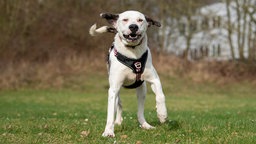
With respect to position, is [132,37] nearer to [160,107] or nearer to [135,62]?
[135,62]

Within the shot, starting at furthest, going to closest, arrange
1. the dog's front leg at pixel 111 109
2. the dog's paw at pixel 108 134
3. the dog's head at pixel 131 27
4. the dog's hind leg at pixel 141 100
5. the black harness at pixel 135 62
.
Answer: the dog's hind leg at pixel 141 100, the black harness at pixel 135 62, the dog's head at pixel 131 27, the dog's front leg at pixel 111 109, the dog's paw at pixel 108 134

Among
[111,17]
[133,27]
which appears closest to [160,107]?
[133,27]

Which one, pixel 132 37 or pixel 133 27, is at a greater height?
pixel 133 27

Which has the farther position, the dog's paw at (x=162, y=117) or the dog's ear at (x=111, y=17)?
the dog's ear at (x=111, y=17)

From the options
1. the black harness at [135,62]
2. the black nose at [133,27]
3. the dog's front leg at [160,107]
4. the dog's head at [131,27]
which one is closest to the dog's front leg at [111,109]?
the black harness at [135,62]

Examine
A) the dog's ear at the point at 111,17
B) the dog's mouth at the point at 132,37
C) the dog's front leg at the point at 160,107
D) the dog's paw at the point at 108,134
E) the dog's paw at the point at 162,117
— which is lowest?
the dog's paw at the point at 108,134

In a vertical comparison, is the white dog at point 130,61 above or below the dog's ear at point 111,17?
below

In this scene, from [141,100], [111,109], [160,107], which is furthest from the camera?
[141,100]

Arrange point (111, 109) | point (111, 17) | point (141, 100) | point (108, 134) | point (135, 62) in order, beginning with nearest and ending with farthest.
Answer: point (108, 134)
point (111, 109)
point (135, 62)
point (111, 17)
point (141, 100)

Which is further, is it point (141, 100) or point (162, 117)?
point (141, 100)

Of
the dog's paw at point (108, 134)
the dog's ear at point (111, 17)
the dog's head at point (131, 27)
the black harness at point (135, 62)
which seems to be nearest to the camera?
the dog's paw at point (108, 134)

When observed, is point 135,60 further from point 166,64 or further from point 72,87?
point 166,64

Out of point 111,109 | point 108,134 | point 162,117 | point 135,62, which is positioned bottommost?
point 108,134

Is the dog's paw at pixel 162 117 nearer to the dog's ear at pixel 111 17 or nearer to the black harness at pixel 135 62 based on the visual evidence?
the black harness at pixel 135 62
